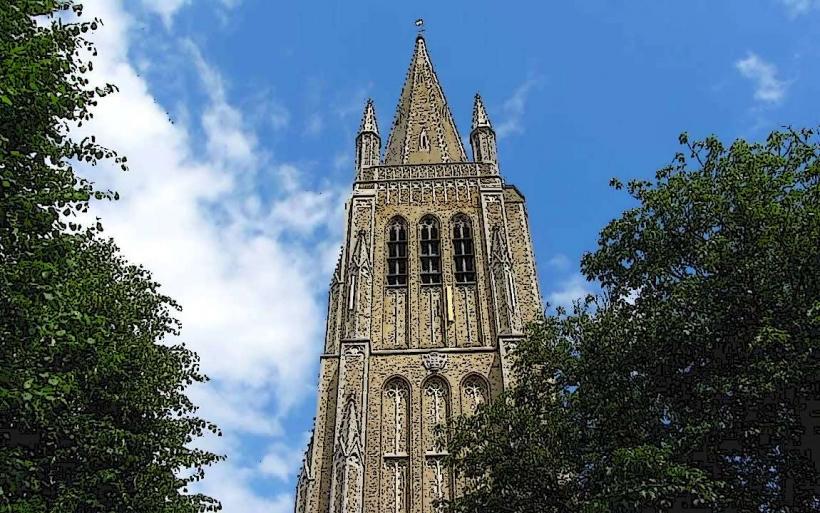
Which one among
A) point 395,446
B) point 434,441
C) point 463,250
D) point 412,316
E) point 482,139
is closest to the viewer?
point 434,441

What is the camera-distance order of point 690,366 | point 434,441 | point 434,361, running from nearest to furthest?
point 690,366 → point 434,441 → point 434,361

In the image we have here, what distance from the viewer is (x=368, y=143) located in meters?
36.7

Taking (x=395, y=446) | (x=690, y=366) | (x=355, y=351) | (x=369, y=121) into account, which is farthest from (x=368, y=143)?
(x=690, y=366)

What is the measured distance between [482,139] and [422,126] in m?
3.96

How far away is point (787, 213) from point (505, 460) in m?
6.04

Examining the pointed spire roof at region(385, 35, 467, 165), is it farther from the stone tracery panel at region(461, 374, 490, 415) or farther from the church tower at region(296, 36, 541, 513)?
the stone tracery panel at region(461, 374, 490, 415)

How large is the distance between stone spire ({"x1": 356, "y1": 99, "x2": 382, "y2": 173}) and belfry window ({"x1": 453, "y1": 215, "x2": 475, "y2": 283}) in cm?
587

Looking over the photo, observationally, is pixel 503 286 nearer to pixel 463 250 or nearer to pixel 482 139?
pixel 463 250

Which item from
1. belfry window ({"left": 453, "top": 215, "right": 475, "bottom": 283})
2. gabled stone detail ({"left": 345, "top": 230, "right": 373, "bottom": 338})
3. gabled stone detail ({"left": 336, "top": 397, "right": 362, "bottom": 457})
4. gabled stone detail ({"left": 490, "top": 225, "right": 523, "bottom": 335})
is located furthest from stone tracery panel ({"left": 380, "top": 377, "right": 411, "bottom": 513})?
belfry window ({"left": 453, "top": 215, "right": 475, "bottom": 283})

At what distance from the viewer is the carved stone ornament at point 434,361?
2627cm

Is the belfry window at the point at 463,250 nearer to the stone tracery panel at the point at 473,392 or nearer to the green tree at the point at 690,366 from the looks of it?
the stone tracery panel at the point at 473,392

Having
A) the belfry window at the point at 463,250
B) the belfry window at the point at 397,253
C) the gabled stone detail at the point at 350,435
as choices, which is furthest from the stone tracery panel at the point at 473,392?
Result: the belfry window at the point at 397,253

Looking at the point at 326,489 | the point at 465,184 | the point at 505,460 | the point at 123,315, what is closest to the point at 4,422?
the point at 123,315

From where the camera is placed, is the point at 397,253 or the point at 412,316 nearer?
the point at 412,316
